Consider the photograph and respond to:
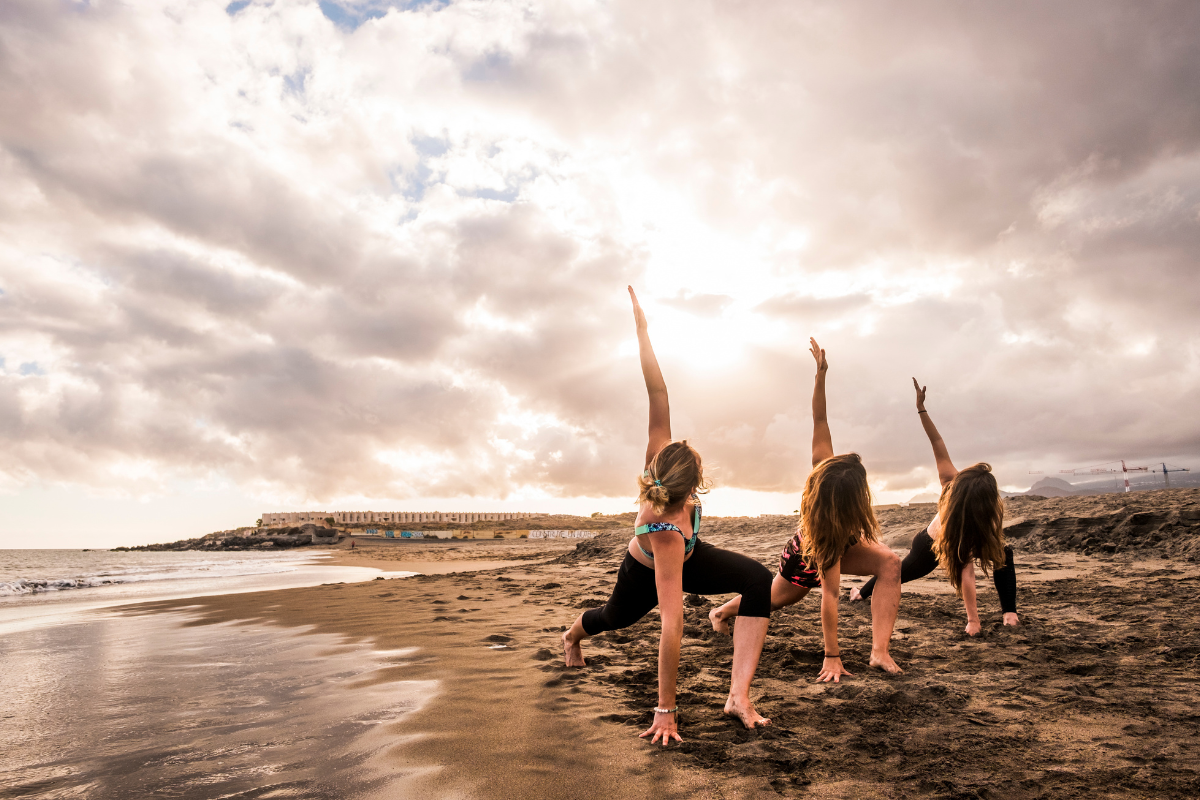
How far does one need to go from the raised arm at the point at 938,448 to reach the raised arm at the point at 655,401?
332 centimetres

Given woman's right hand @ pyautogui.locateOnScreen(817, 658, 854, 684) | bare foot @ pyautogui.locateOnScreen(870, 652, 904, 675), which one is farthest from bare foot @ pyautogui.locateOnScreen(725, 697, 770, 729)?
bare foot @ pyautogui.locateOnScreen(870, 652, 904, 675)

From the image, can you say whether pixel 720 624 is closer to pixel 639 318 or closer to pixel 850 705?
pixel 850 705

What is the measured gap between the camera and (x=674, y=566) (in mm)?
3086

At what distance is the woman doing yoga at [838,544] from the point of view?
153 inches

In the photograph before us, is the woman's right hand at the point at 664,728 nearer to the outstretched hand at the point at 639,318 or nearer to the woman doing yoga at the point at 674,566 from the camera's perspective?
the woman doing yoga at the point at 674,566

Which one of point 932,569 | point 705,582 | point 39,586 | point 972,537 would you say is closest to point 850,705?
point 705,582

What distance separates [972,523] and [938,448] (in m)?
0.76

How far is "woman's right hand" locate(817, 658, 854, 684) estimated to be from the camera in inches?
147

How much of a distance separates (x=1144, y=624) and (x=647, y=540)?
4500mm

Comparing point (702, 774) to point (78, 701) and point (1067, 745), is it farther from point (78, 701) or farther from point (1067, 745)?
point (78, 701)

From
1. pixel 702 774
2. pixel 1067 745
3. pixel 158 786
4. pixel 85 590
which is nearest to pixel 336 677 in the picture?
pixel 158 786

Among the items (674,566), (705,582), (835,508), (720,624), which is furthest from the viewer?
(720,624)

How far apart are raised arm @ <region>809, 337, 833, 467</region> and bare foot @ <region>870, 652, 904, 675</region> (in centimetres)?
134

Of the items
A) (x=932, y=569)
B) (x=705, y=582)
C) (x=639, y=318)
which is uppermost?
(x=639, y=318)
